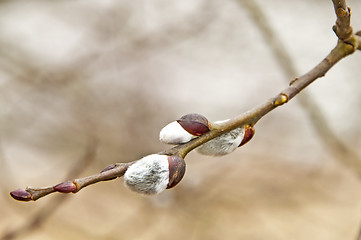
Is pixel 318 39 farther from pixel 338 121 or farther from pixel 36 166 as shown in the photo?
pixel 36 166

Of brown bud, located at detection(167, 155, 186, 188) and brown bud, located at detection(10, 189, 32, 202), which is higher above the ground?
brown bud, located at detection(10, 189, 32, 202)

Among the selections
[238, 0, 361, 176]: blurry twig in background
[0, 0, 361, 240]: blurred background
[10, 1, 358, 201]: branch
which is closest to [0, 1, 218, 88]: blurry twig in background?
[0, 0, 361, 240]: blurred background

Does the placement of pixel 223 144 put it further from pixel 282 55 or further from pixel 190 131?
pixel 282 55

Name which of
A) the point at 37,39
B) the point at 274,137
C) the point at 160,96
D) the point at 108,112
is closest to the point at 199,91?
the point at 160,96

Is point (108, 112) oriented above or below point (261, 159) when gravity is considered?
above

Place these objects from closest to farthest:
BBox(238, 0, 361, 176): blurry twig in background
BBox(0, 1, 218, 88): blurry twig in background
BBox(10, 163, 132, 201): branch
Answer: BBox(10, 163, 132, 201): branch < BBox(238, 0, 361, 176): blurry twig in background < BBox(0, 1, 218, 88): blurry twig in background

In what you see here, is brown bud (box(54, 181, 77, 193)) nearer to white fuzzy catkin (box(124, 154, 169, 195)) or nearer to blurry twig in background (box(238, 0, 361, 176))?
white fuzzy catkin (box(124, 154, 169, 195))

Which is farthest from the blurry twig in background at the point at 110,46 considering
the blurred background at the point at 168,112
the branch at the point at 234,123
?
the branch at the point at 234,123
